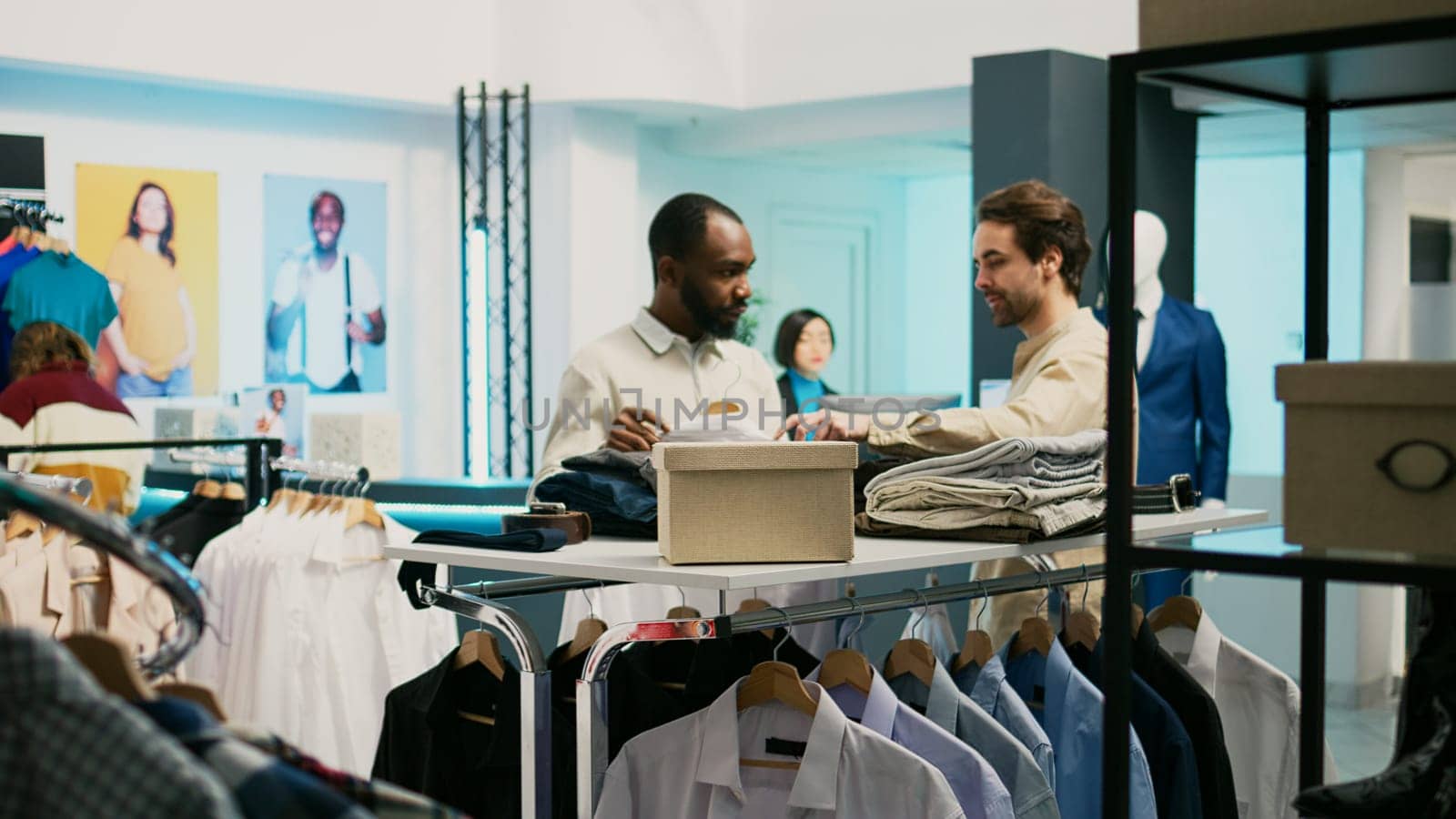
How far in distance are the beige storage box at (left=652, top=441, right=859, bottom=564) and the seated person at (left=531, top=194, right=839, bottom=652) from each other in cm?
98

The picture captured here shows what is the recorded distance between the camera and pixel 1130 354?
1.64 meters

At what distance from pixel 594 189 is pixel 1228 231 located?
3.25 metres

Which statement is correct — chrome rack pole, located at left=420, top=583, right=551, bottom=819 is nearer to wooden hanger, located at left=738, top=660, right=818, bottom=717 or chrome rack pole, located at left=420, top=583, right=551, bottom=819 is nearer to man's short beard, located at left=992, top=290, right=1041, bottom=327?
wooden hanger, located at left=738, top=660, right=818, bottom=717

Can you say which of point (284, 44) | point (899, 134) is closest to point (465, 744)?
point (284, 44)

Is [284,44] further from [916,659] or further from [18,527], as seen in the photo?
[916,659]

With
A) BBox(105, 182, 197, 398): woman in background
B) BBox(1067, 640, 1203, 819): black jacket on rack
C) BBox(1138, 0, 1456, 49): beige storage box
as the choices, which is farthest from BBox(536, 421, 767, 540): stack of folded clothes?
BBox(105, 182, 197, 398): woman in background

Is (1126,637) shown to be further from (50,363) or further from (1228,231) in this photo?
(1228,231)

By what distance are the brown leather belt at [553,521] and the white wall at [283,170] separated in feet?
18.0

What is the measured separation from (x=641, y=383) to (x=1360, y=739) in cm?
396

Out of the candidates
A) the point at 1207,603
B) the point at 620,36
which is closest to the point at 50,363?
the point at 620,36

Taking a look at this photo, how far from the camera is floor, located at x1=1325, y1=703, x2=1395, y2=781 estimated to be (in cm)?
563

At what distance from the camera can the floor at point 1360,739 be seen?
5629 mm

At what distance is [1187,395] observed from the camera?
520cm

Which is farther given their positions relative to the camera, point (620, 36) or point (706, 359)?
point (620, 36)
